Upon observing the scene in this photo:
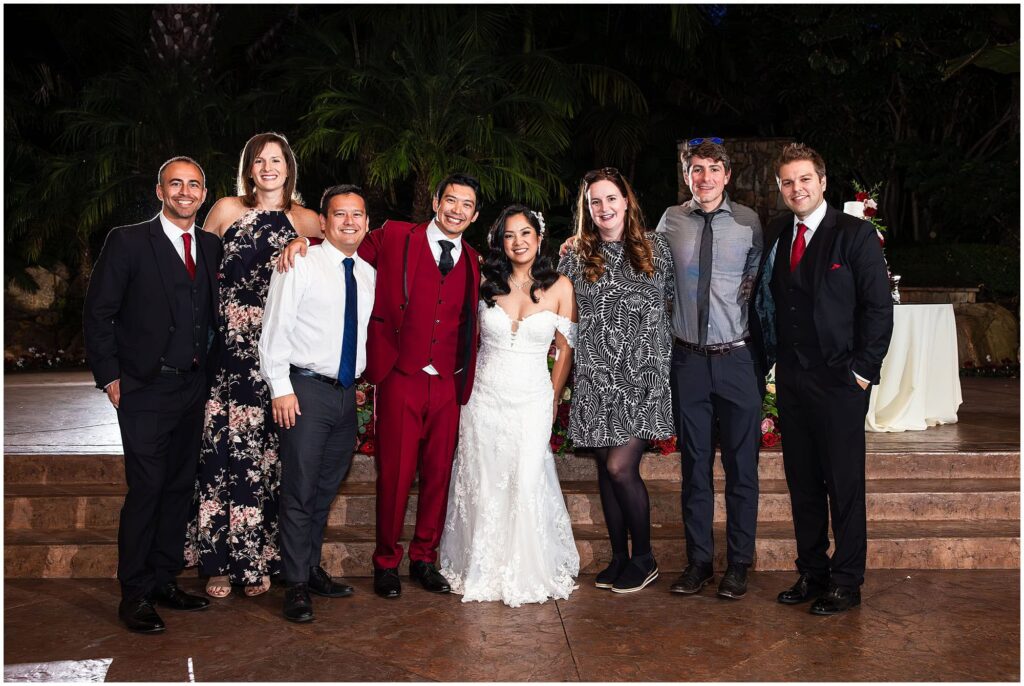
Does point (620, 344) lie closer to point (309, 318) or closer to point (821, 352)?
point (821, 352)

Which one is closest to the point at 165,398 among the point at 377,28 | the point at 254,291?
the point at 254,291

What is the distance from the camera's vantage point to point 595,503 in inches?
210

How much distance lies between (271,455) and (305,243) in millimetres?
924

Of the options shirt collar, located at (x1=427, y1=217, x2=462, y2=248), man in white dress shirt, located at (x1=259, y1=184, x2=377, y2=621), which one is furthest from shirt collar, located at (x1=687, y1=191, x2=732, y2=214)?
man in white dress shirt, located at (x1=259, y1=184, x2=377, y2=621)

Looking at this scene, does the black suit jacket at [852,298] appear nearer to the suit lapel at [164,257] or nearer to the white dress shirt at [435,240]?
the white dress shirt at [435,240]

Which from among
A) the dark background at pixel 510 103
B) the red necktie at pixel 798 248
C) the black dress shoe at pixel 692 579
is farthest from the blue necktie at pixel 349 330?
the dark background at pixel 510 103

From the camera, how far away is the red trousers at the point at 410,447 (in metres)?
4.42

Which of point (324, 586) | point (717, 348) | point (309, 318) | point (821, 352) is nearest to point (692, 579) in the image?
point (717, 348)

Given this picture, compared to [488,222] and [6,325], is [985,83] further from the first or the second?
[6,325]

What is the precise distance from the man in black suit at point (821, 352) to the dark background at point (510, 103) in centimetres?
580

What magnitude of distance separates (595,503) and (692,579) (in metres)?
0.93

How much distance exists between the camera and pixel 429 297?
14.4 feet

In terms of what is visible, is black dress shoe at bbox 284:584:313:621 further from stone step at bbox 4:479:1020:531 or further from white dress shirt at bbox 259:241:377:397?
stone step at bbox 4:479:1020:531

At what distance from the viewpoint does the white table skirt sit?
7020mm
